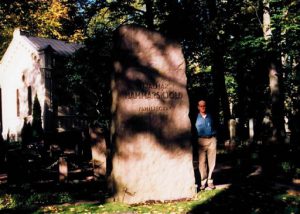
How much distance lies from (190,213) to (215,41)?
570 inches

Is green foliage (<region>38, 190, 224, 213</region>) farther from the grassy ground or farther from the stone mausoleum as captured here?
the stone mausoleum

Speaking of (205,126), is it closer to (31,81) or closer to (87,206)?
(87,206)

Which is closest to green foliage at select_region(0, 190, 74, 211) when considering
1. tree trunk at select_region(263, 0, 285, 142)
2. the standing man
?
the standing man

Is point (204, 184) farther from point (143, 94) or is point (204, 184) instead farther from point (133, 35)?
point (133, 35)

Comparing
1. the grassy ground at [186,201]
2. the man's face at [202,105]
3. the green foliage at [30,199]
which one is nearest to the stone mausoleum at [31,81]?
the grassy ground at [186,201]

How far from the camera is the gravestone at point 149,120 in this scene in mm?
7879

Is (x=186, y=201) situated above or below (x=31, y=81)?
below

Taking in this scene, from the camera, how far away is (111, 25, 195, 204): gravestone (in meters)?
7.88

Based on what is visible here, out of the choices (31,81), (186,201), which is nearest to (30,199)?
(186,201)

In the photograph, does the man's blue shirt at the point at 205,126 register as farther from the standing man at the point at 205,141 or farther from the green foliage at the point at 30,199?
the green foliage at the point at 30,199

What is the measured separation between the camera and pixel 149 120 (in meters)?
8.02

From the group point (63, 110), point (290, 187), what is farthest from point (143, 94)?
point (63, 110)

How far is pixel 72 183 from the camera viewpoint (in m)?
10.6

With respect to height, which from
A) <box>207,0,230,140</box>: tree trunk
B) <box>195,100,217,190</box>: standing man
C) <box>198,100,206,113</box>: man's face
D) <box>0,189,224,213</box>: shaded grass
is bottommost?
<box>0,189,224,213</box>: shaded grass
